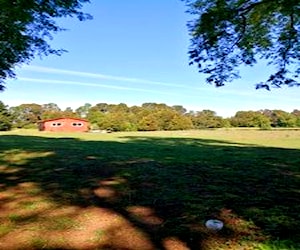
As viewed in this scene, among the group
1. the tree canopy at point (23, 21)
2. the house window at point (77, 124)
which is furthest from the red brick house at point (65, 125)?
the tree canopy at point (23, 21)

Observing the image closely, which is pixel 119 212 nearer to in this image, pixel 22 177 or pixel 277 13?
pixel 22 177

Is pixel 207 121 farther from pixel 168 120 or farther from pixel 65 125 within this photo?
pixel 65 125

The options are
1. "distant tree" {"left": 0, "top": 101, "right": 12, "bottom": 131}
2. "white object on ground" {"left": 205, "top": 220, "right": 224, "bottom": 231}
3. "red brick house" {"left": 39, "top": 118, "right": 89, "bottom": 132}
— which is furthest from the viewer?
"distant tree" {"left": 0, "top": 101, "right": 12, "bottom": 131}

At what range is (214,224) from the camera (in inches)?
252

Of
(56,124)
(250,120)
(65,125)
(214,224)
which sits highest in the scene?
(250,120)

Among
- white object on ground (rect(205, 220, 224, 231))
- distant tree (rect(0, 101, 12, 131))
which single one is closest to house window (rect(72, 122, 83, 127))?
distant tree (rect(0, 101, 12, 131))

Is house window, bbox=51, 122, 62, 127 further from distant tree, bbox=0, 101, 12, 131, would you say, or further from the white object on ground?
the white object on ground

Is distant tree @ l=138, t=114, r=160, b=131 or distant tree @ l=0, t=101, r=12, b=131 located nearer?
distant tree @ l=0, t=101, r=12, b=131

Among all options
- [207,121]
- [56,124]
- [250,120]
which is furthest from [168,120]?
[56,124]

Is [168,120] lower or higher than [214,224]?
higher

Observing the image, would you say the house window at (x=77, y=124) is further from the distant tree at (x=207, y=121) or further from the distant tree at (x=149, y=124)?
the distant tree at (x=207, y=121)

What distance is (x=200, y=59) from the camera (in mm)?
16078

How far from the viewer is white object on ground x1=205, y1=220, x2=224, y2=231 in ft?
20.7

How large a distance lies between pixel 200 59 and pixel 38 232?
11.3 meters
